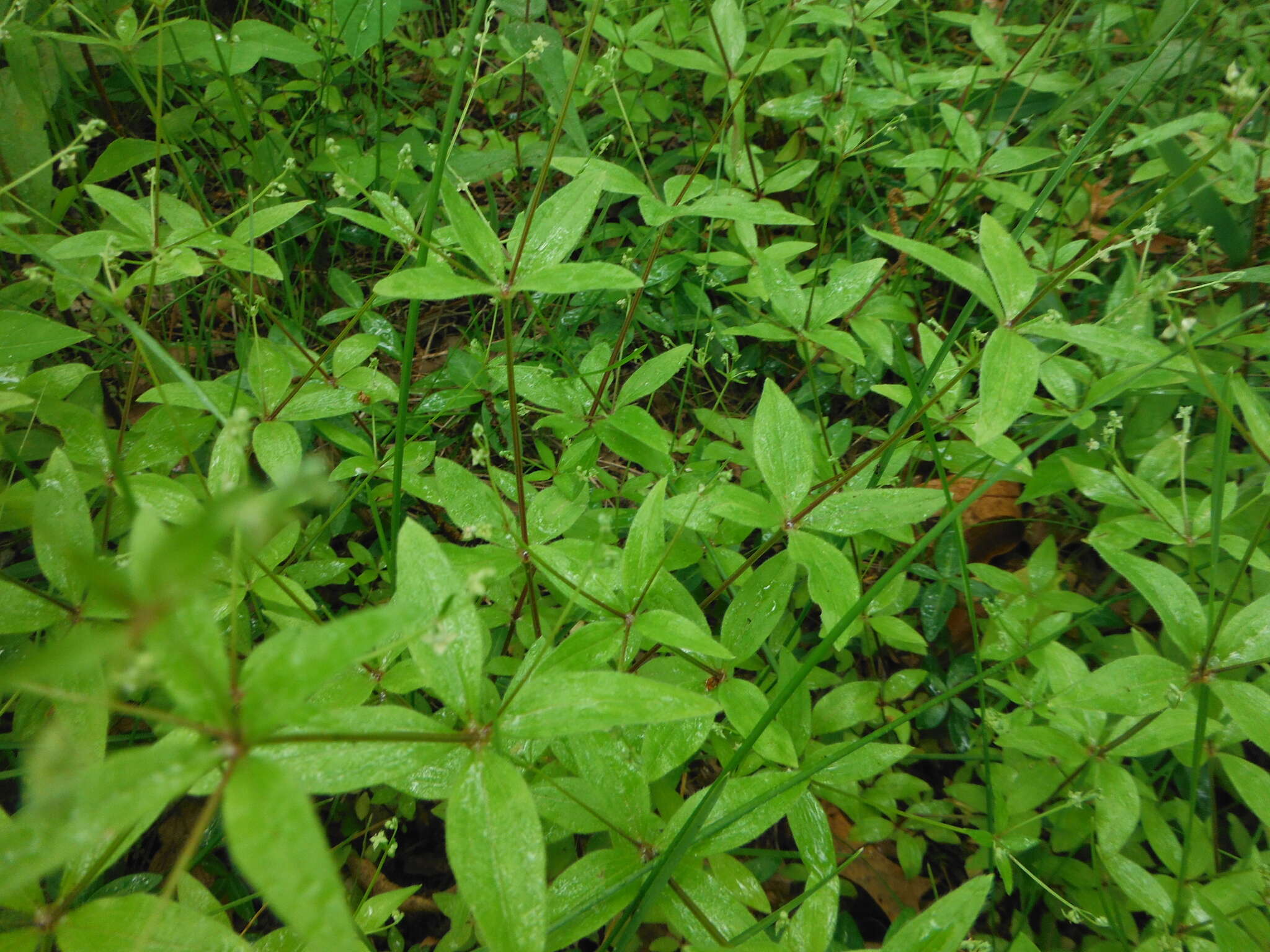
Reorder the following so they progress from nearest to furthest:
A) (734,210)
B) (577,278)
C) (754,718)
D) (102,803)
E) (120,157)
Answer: (102,803), (577,278), (754,718), (734,210), (120,157)

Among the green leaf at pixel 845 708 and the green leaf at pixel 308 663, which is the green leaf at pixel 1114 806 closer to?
the green leaf at pixel 845 708

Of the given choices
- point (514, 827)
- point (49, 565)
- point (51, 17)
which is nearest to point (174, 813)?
point (49, 565)

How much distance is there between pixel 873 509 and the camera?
1.41m

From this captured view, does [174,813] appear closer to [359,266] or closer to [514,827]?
[514,827]

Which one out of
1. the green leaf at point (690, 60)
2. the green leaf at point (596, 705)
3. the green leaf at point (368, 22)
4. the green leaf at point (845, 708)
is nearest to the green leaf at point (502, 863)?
the green leaf at point (596, 705)

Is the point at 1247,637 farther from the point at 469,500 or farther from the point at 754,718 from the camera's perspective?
the point at 469,500

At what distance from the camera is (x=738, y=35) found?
2174mm

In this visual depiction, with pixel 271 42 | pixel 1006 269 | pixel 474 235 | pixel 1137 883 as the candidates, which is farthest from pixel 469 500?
pixel 271 42

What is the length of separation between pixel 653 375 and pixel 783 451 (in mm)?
467

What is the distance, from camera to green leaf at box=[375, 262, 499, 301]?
3.82 feet

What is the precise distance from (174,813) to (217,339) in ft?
5.04

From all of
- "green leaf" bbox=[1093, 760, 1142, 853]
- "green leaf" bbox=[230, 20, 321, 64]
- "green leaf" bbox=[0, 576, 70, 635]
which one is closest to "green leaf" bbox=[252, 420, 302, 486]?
"green leaf" bbox=[0, 576, 70, 635]

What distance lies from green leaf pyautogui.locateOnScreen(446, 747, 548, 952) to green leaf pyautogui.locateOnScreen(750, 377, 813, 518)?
776 millimetres

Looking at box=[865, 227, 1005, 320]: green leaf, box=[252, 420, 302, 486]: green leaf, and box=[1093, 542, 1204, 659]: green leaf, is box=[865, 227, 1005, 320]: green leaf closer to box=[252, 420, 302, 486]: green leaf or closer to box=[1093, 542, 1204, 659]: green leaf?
box=[1093, 542, 1204, 659]: green leaf
